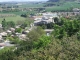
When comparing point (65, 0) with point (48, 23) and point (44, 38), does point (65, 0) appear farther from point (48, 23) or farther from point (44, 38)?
point (44, 38)

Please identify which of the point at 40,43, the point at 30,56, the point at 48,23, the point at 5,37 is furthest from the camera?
the point at 48,23

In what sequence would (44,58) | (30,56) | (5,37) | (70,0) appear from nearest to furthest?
(44,58) → (30,56) → (5,37) → (70,0)

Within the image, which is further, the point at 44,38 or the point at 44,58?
the point at 44,38

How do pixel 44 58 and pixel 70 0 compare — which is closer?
pixel 44 58

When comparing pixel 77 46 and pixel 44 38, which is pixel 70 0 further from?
pixel 77 46

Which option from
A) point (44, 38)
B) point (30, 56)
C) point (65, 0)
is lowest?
point (65, 0)

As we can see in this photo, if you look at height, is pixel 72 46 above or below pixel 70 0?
above

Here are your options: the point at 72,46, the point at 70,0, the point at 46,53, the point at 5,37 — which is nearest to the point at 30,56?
the point at 46,53

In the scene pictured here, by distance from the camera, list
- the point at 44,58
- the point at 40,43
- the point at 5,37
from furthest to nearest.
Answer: the point at 5,37 → the point at 40,43 → the point at 44,58

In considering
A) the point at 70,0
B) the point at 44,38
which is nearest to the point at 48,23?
the point at 44,38
